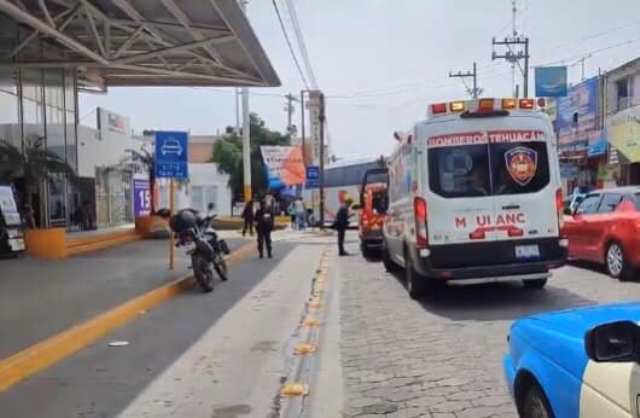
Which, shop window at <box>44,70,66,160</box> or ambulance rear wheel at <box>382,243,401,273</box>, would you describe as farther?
shop window at <box>44,70,66,160</box>

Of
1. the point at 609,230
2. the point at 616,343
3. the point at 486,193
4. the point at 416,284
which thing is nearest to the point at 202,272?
the point at 416,284

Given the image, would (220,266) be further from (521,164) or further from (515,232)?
(521,164)

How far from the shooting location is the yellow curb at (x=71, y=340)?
681 centimetres

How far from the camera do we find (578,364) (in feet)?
10.6

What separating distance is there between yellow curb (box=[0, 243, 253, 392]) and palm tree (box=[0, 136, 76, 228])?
9451 mm

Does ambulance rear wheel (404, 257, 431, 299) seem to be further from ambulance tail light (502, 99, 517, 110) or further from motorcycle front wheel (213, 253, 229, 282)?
motorcycle front wheel (213, 253, 229, 282)

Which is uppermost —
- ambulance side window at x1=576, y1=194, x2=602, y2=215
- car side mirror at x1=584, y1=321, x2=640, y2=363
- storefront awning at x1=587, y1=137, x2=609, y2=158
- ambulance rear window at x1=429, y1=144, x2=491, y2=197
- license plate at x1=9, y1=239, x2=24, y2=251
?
storefront awning at x1=587, y1=137, x2=609, y2=158

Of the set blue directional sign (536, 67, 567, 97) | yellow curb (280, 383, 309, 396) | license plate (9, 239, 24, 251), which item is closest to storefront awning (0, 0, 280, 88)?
license plate (9, 239, 24, 251)

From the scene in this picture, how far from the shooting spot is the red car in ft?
39.9

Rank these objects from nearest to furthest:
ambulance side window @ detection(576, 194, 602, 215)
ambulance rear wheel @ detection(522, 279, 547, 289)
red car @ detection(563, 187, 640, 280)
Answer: ambulance rear wheel @ detection(522, 279, 547, 289), red car @ detection(563, 187, 640, 280), ambulance side window @ detection(576, 194, 602, 215)

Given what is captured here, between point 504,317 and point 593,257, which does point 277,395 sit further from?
point 593,257

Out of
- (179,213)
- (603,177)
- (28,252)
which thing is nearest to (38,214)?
(28,252)

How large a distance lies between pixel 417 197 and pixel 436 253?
0.84m

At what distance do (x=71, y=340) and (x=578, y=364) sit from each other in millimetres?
6301
